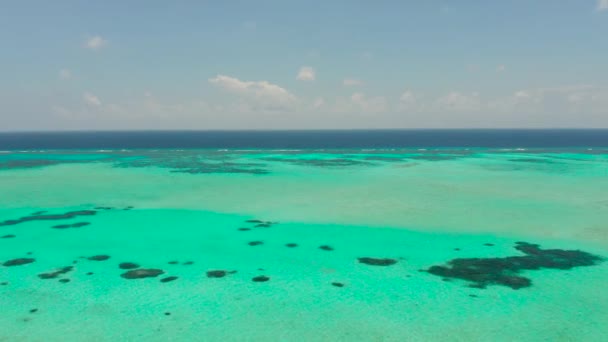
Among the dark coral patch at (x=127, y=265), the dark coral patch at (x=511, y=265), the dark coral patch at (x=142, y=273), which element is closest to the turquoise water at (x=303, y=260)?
the dark coral patch at (x=511, y=265)

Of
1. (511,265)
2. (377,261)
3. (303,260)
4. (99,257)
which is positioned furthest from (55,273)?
(511,265)

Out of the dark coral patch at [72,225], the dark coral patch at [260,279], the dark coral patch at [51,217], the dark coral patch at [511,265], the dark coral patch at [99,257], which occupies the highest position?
the dark coral patch at [51,217]

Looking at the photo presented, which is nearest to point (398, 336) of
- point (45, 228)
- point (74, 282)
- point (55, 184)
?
point (74, 282)

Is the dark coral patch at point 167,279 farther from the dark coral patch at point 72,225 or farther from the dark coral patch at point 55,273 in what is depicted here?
the dark coral patch at point 72,225

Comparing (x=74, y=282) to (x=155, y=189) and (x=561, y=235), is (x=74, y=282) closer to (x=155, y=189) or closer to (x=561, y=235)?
(x=155, y=189)

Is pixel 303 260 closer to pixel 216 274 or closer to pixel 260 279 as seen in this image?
pixel 260 279

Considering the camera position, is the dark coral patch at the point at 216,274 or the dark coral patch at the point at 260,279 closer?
the dark coral patch at the point at 260,279
